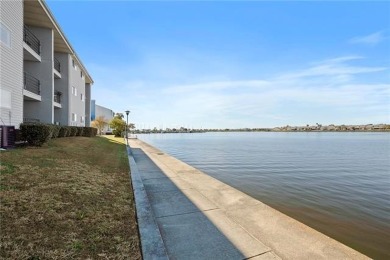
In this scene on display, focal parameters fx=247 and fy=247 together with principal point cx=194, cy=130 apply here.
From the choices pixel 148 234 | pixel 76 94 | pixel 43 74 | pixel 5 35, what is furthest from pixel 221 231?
pixel 76 94

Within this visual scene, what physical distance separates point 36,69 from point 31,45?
73.2 inches

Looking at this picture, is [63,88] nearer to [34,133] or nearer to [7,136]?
[34,133]

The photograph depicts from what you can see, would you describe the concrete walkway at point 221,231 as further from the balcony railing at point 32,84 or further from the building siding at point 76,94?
the building siding at point 76,94

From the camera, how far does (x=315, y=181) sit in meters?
Answer: 11.9

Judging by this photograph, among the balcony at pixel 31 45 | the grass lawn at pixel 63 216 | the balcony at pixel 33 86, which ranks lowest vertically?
the grass lawn at pixel 63 216

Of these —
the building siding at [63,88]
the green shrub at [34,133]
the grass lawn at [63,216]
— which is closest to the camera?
the grass lawn at [63,216]

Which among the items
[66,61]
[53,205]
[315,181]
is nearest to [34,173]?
[53,205]

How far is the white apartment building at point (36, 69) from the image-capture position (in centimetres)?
1320

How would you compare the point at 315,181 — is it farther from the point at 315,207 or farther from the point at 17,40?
A: the point at 17,40

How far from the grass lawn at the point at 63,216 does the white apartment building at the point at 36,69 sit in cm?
734

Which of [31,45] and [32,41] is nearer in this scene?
[31,45]

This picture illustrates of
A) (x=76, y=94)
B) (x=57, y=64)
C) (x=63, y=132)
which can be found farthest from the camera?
Answer: (x=76, y=94)

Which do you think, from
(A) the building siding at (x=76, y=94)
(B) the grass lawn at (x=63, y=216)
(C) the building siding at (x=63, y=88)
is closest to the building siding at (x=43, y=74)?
(C) the building siding at (x=63, y=88)

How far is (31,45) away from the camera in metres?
18.6
